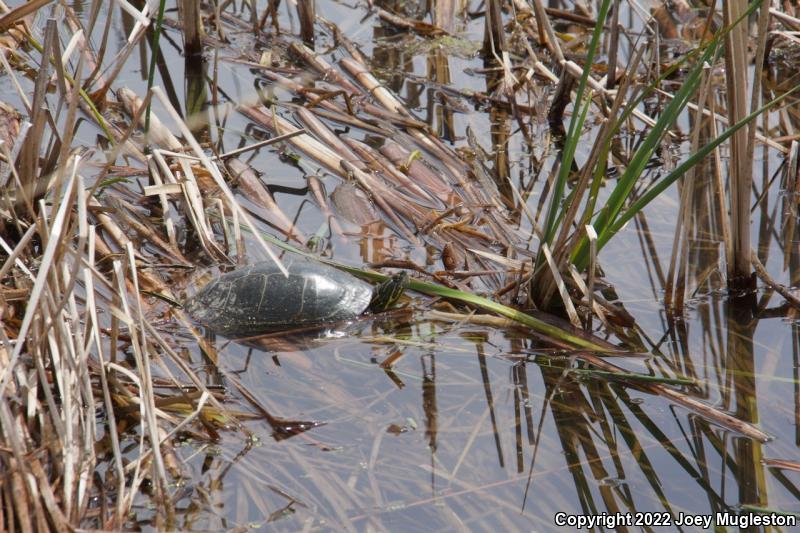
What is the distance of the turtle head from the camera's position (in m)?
3.16

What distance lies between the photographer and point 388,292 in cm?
322

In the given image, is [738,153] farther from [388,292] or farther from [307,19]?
[307,19]

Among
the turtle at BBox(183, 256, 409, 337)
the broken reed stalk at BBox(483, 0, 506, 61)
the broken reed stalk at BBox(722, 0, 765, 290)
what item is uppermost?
the broken reed stalk at BBox(483, 0, 506, 61)

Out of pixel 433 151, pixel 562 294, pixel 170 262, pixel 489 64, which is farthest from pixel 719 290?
pixel 489 64

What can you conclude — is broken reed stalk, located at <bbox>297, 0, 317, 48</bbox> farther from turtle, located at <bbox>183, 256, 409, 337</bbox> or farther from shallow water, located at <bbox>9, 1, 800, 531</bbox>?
turtle, located at <bbox>183, 256, 409, 337</bbox>

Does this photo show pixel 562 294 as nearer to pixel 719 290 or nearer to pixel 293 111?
pixel 719 290

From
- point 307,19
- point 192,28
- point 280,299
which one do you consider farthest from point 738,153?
point 192,28

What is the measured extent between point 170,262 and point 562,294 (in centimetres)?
164

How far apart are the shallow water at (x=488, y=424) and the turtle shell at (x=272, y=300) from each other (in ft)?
0.31

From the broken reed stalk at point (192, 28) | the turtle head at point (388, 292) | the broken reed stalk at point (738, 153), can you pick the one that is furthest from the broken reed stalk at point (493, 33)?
the turtle head at point (388, 292)

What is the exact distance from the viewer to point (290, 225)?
378 centimetres

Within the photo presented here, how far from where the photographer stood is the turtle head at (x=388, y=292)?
3156mm

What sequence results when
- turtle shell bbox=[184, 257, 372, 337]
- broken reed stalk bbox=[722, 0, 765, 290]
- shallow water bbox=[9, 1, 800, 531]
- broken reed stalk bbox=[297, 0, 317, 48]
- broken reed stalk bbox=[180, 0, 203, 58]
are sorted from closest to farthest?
1. shallow water bbox=[9, 1, 800, 531]
2. broken reed stalk bbox=[722, 0, 765, 290]
3. turtle shell bbox=[184, 257, 372, 337]
4. broken reed stalk bbox=[180, 0, 203, 58]
5. broken reed stalk bbox=[297, 0, 317, 48]

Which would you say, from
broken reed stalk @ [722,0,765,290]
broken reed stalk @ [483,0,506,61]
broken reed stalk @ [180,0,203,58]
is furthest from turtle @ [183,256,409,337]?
broken reed stalk @ [483,0,506,61]
